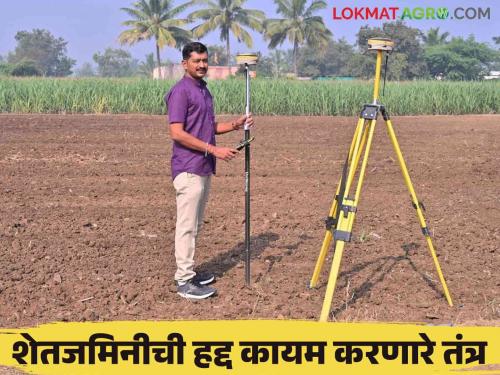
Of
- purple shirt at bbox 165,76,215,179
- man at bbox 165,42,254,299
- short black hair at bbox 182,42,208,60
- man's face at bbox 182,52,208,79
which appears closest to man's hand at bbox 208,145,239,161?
man at bbox 165,42,254,299

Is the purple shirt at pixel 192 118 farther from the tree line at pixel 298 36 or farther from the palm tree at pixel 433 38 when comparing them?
the palm tree at pixel 433 38

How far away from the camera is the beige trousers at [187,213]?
448 cm

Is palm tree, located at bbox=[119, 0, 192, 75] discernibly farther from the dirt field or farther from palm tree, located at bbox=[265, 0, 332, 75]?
the dirt field

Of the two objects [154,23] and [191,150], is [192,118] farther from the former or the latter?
[154,23]

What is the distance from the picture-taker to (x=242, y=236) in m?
6.28

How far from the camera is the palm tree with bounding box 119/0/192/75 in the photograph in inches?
2146

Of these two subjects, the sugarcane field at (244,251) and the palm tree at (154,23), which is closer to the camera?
the sugarcane field at (244,251)

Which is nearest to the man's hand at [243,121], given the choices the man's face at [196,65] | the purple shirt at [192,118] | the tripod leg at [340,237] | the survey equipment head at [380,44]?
the purple shirt at [192,118]

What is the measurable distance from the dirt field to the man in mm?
372

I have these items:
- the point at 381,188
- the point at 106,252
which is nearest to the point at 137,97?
the point at 381,188

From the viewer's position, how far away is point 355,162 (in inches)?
160

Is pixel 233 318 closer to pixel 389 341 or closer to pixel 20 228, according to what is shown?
pixel 389 341

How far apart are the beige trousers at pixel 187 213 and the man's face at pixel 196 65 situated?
2.31ft

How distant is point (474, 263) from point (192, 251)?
2.55 m
